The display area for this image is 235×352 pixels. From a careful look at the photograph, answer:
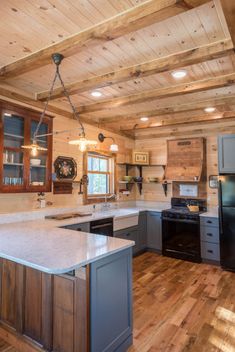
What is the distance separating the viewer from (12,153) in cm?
300

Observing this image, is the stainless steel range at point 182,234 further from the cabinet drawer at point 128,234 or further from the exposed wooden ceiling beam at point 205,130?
the exposed wooden ceiling beam at point 205,130

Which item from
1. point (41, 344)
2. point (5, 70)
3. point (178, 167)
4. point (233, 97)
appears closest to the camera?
point (41, 344)

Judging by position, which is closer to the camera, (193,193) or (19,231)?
(19,231)

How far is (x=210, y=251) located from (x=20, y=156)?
3.34m

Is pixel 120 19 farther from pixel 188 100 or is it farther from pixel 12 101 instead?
pixel 188 100

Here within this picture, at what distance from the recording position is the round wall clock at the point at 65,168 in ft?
12.4

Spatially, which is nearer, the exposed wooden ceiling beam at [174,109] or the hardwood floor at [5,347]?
the hardwood floor at [5,347]

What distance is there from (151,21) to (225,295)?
3.10 meters

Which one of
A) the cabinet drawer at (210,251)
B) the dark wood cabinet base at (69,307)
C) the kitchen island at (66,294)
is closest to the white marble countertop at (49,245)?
the kitchen island at (66,294)

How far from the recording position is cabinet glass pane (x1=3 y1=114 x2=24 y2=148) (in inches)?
116

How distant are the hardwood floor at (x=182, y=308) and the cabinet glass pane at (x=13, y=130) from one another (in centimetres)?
209

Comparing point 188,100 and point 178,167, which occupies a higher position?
point 188,100

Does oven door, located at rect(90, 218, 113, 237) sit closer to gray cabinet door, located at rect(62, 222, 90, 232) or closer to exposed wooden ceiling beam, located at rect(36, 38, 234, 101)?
gray cabinet door, located at rect(62, 222, 90, 232)

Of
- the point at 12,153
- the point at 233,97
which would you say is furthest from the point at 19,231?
the point at 233,97
